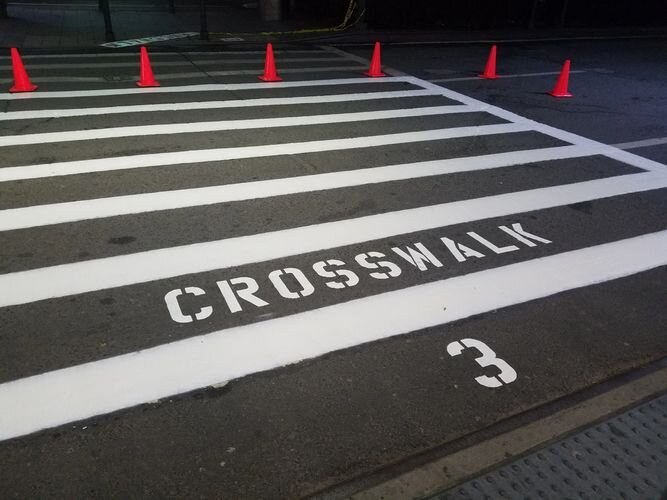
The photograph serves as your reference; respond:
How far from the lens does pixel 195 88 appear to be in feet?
33.7

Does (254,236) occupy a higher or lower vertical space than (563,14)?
lower

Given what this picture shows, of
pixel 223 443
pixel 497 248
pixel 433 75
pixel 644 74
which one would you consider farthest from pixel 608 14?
pixel 223 443

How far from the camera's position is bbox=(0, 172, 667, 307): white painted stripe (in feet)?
13.7

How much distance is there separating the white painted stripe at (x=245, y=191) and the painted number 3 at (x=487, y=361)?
2.94 m

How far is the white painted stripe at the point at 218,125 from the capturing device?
24.0 ft

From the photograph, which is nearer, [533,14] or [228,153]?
[228,153]

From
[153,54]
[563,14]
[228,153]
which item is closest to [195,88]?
[228,153]

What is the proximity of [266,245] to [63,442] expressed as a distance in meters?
2.41

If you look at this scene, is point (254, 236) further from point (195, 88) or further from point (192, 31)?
point (192, 31)

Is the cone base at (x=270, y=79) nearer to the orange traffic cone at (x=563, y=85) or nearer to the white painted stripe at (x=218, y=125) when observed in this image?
the white painted stripe at (x=218, y=125)

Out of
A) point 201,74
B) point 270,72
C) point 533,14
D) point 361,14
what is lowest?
point 201,74

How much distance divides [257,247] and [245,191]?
4.46ft

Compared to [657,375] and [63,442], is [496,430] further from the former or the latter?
[63,442]

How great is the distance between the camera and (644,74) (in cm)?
1365
